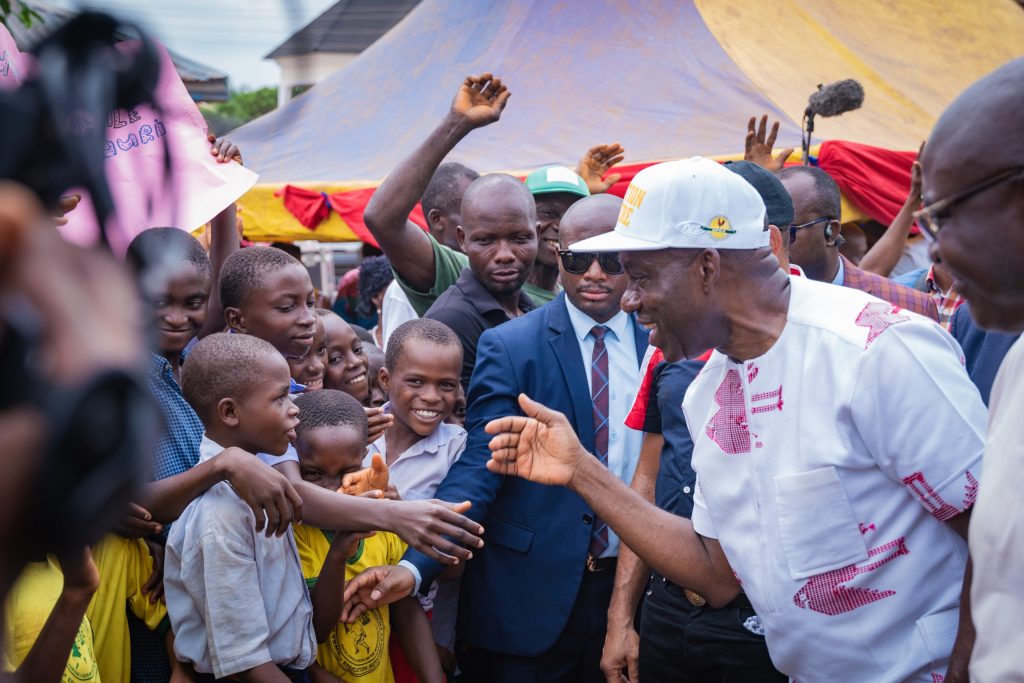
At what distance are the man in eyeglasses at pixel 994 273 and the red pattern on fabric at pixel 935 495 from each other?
274 millimetres

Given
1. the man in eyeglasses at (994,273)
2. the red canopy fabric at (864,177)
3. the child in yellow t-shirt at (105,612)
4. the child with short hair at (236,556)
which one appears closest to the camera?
the man in eyeglasses at (994,273)

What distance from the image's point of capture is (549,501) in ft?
11.7

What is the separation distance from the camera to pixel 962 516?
2229mm

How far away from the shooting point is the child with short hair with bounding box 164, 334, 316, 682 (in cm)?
283

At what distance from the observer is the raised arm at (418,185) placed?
4211 millimetres

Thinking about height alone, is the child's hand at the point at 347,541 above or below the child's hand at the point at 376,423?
above

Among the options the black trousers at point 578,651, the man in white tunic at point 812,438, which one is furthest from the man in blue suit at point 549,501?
the man in white tunic at point 812,438

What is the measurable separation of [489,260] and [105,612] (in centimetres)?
200

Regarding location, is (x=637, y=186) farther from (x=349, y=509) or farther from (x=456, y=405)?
(x=456, y=405)

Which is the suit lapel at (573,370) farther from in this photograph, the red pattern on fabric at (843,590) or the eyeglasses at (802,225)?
the red pattern on fabric at (843,590)

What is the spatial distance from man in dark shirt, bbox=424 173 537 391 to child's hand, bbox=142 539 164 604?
58.9 inches

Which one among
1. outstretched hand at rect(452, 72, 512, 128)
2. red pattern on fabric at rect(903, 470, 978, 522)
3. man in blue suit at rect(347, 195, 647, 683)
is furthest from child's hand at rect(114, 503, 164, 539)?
outstretched hand at rect(452, 72, 512, 128)

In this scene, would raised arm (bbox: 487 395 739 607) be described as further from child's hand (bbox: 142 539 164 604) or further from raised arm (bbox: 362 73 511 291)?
raised arm (bbox: 362 73 511 291)

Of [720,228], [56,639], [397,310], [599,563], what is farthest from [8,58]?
[397,310]
